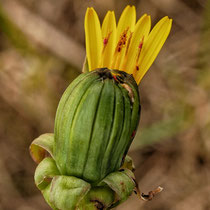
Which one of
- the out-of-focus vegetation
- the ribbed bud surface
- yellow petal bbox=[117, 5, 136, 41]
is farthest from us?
the out-of-focus vegetation

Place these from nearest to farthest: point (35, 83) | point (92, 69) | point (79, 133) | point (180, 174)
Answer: point (79, 133)
point (92, 69)
point (35, 83)
point (180, 174)

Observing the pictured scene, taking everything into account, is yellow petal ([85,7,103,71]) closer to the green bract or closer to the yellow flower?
the yellow flower

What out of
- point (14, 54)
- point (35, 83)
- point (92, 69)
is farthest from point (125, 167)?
point (14, 54)

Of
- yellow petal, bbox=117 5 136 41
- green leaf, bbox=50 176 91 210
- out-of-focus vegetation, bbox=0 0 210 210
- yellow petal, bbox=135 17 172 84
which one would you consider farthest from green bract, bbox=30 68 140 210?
out-of-focus vegetation, bbox=0 0 210 210

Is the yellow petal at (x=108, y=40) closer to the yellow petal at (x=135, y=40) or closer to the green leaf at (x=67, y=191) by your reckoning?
the yellow petal at (x=135, y=40)

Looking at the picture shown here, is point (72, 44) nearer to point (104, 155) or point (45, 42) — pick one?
point (45, 42)
